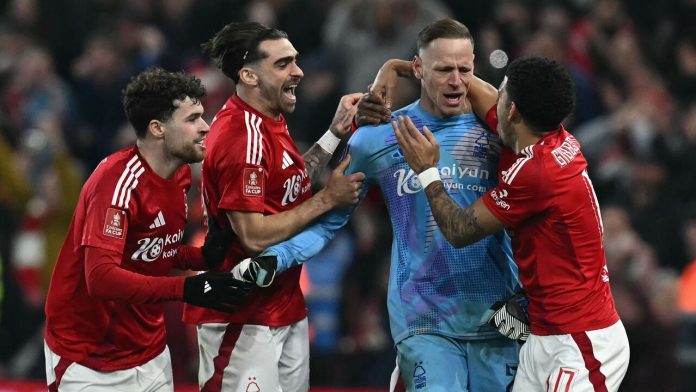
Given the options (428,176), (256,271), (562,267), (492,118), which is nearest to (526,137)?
(492,118)

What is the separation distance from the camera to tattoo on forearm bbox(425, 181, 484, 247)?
5.87 metres

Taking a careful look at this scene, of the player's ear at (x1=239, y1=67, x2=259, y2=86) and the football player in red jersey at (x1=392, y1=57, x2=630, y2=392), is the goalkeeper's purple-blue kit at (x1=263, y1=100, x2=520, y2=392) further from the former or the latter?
the player's ear at (x1=239, y1=67, x2=259, y2=86)

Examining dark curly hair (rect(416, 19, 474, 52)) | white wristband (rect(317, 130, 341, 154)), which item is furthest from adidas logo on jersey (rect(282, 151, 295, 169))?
dark curly hair (rect(416, 19, 474, 52))

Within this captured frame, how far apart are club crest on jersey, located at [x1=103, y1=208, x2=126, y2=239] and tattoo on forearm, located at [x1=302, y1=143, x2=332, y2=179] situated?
1.30 metres

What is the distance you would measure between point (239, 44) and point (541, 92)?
5.16 feet

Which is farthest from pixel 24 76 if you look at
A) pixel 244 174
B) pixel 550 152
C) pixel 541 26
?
pixel 550 152

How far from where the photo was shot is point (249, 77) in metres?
6.32

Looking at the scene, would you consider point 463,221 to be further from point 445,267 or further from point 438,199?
point 445,267

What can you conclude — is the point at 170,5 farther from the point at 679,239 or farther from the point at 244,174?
the point at 244,174

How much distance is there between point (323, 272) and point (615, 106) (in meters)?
2.79

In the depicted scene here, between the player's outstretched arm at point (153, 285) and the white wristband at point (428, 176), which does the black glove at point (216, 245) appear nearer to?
the player's outstretched arm at point (153, 285)

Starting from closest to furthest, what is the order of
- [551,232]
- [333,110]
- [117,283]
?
1. [117,283]
2. [551,232]
3. [333,110]

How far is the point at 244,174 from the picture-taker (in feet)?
19.8

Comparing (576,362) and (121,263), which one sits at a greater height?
(121,263)
